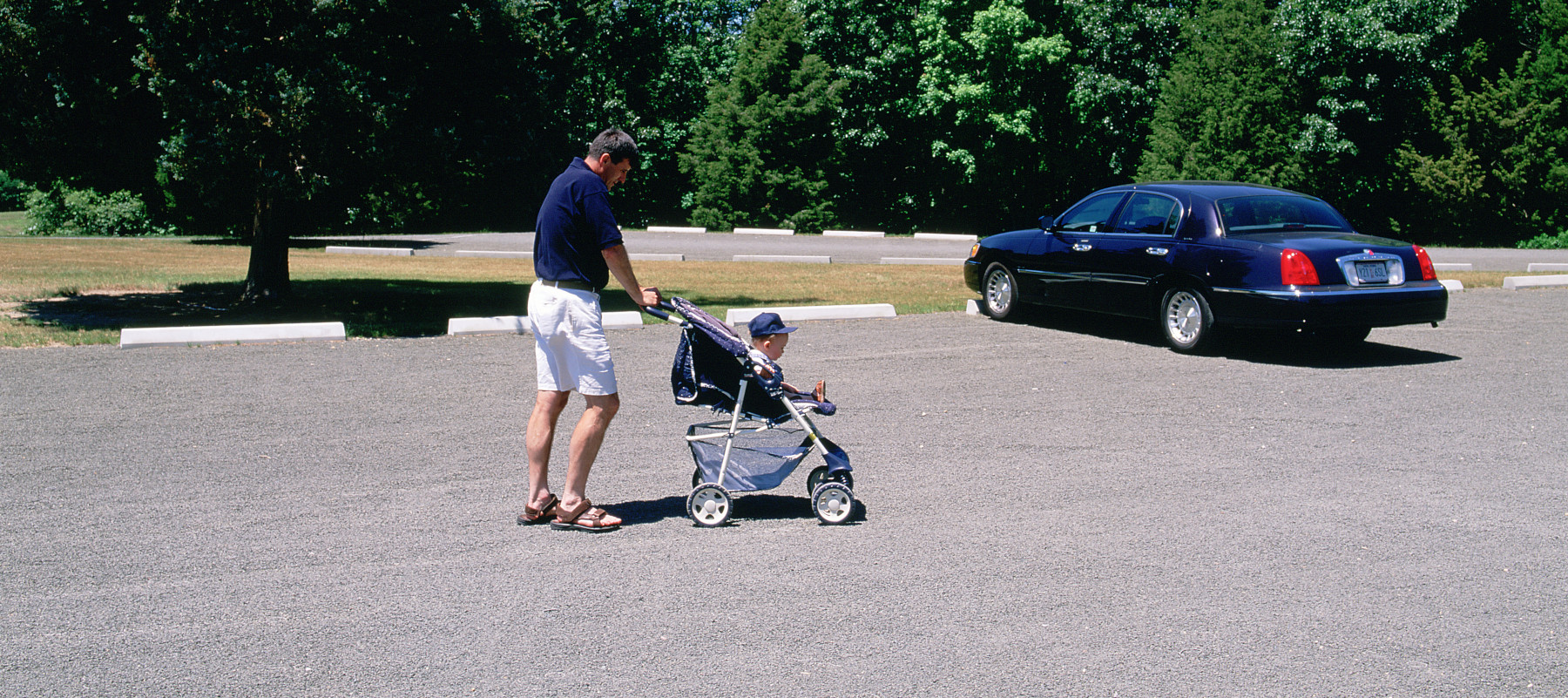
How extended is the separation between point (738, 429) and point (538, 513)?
3.37 ft

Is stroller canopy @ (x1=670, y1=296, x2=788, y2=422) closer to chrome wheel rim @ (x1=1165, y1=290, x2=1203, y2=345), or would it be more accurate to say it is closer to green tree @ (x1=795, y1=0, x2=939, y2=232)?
chrome wheel rim @ (x1=1165, y1=290, x2=1203, y2=345)

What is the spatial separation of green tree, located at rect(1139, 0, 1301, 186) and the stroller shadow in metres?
29.4

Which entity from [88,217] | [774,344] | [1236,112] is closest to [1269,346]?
[774,344]

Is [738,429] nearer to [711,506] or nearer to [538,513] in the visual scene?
[711,506]

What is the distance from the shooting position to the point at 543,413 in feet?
17.3

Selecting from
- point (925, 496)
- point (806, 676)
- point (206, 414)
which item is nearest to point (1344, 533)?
point (925, 496)

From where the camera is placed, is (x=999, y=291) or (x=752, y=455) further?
(x=999, y=291)

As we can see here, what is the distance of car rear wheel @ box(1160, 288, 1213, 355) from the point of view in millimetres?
10570

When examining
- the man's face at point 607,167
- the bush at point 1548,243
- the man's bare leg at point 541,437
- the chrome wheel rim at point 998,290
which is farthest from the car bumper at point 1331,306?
the bush at point 1548,243

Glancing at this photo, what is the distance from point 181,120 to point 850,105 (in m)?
31.4

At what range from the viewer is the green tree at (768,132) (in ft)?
125

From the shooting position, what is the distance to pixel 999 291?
43.6 feet

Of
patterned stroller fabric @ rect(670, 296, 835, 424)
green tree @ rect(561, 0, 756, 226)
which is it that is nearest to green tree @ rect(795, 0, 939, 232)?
green tree @ rect(561, 0, 756, 226)

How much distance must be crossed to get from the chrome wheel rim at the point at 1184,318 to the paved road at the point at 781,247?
Result: 13.9 metres
